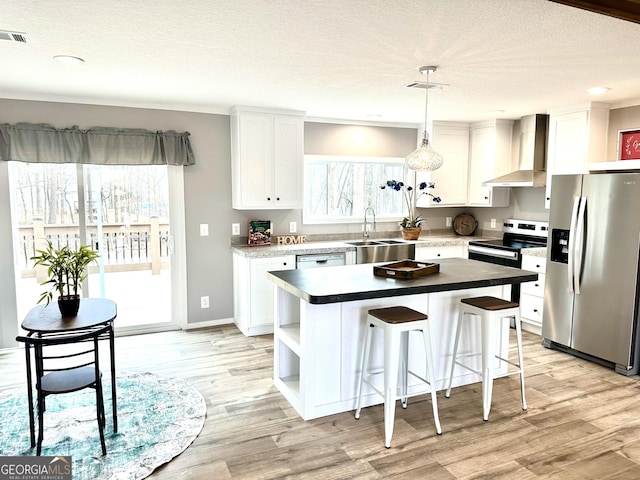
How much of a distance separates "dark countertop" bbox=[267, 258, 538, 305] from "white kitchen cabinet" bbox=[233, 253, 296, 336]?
4.35 feet

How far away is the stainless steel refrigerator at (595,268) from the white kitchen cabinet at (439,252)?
1412 millimetres

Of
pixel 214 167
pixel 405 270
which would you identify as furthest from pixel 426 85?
pixel 214 167

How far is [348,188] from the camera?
5.82 metres

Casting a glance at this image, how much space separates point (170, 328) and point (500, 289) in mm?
3319

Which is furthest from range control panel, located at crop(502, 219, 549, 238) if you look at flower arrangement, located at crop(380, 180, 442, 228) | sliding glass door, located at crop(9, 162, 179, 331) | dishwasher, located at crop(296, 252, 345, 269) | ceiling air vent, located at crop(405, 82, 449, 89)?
sliding glass door, located at crop(9, 162, 179, 331)

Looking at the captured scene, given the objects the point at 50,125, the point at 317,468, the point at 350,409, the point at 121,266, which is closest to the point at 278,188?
the point at 121,266

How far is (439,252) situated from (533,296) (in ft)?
3.97

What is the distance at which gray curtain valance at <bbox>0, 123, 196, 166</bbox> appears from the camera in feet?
13.4

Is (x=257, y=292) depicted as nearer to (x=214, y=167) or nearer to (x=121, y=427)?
(x=214, y=167)

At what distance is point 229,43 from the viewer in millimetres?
2656

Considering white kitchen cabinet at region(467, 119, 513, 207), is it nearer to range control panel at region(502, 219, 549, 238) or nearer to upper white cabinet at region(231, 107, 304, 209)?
range control panel at region(502, 219, 549, 238)

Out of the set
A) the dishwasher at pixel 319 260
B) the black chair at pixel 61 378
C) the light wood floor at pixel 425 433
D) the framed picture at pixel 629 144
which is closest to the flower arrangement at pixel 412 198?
the dishwasher at pixel 319 260

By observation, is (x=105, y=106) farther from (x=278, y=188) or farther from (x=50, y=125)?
(x=278, y=188)

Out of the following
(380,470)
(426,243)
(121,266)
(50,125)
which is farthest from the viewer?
(426,243)
